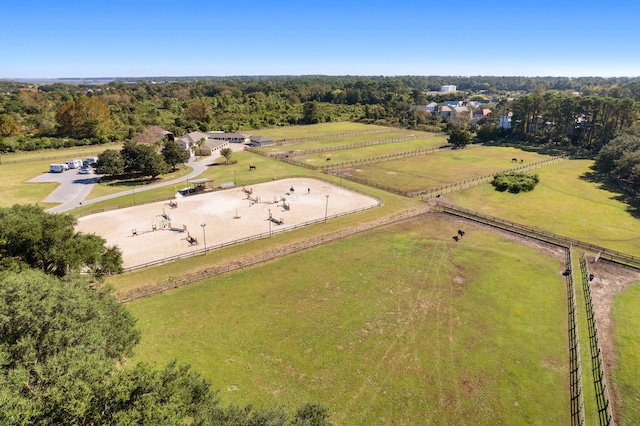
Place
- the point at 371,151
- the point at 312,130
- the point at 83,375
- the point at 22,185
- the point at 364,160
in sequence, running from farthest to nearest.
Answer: the point at 312,130 → the point at 371,151 → the point at 364,160 → the point at 22,185 → the point at 83,375

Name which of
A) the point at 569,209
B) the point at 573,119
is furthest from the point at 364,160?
the point at 573,119

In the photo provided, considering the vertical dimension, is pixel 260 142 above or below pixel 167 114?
below

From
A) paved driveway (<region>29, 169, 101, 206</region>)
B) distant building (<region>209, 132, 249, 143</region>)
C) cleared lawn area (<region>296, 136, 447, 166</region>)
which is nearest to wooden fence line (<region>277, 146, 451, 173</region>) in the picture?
cleared lawn area (<region>296, 136, 447, 166</region>)

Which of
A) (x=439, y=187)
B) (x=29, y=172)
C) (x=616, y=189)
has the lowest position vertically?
(x=616, y=189)

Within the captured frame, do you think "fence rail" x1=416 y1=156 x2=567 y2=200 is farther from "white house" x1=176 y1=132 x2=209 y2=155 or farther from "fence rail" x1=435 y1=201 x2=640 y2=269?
"white house" x1=176 y1=132 x2=209 y2=155

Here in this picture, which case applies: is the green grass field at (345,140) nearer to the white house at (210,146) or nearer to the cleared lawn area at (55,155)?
the white house at (210,146)

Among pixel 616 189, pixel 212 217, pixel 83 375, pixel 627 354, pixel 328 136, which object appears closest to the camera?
pixel 83 375

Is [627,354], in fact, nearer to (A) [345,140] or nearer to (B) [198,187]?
(B) [198,187]

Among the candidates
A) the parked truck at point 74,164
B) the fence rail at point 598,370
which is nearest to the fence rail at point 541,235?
the fence rail at point 598,370
